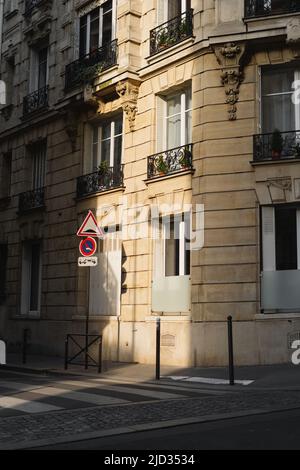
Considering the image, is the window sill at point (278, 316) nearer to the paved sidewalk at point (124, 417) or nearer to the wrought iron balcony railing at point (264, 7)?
the paved sidewalk at point (124, 417)

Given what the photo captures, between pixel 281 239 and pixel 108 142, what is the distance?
673 centimetres

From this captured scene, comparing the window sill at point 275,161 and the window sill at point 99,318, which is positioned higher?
the window sill at point 275,161

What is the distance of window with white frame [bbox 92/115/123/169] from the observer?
59.0ft

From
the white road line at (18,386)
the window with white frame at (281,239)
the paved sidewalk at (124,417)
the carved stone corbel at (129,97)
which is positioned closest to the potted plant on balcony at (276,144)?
the window with white frame at (281,239)

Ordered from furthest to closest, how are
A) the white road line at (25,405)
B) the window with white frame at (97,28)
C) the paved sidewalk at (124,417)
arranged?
the window with white frame at (97,28)
the white road line at (25,405)
the paved sidewalk at (124,417)

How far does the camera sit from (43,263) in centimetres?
1994

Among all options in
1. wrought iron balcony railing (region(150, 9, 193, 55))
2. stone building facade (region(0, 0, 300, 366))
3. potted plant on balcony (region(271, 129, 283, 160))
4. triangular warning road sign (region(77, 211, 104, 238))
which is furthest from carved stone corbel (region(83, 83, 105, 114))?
potted plant on balcony (region(271, 129, 283, 160))

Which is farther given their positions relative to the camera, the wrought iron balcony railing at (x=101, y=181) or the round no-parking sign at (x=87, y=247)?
the wrought iron balcony railing at (x=101, y=181)

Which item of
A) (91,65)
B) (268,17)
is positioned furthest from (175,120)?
(91,65)

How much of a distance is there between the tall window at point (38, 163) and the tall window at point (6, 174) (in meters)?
1.55

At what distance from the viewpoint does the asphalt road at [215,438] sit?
20.0 feet

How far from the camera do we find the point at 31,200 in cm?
2105

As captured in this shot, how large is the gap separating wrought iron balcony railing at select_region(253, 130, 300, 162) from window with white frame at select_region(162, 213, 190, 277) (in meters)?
2.36

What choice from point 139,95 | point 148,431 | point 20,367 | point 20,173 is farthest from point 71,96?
point 148,431
